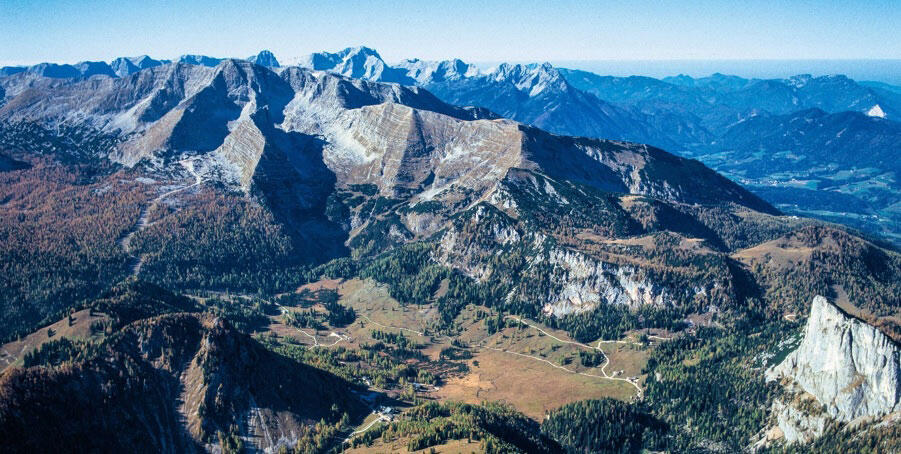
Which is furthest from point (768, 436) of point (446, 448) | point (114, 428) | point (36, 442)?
point (36, 442)

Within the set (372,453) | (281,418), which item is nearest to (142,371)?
(281,418)

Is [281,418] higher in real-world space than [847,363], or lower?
lower

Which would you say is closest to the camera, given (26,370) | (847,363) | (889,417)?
(26,370)

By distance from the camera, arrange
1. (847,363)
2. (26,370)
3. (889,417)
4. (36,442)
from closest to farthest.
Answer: (36,442) → (26,370) → (889,417) → (847,363)

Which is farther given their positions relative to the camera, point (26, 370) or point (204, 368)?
point (204, 368)

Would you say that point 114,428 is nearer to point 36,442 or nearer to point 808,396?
point 36,442

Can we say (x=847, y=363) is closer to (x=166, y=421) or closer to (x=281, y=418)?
(x=281, y=418)

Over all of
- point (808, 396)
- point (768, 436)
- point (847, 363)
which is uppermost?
point (847, 363)
